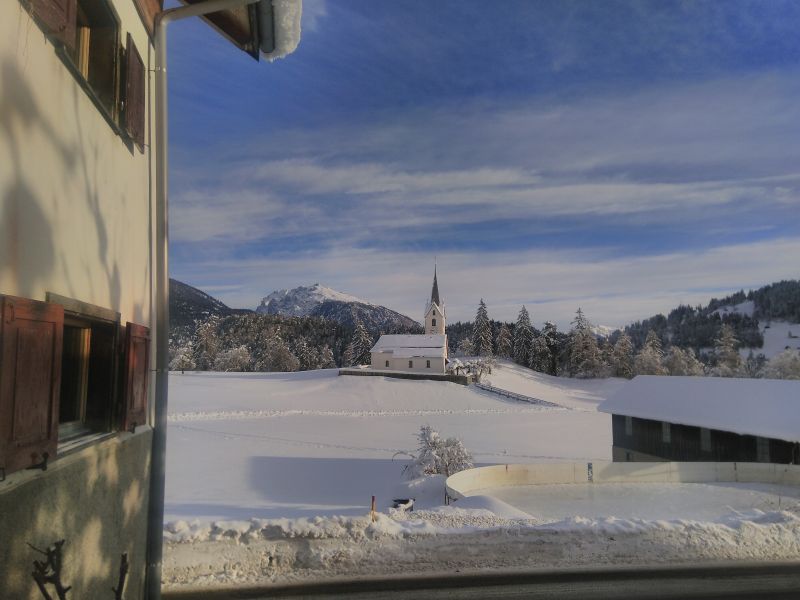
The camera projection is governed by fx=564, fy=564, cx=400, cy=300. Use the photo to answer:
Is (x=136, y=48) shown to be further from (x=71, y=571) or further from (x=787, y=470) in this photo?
(x=787, y=470)

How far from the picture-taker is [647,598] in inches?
291

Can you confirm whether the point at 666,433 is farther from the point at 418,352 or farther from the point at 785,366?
the point at 785,366

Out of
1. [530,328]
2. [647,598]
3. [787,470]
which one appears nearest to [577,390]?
[530,328]

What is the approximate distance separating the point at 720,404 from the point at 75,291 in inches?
1156

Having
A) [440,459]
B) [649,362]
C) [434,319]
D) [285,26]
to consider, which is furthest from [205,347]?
[285,26]

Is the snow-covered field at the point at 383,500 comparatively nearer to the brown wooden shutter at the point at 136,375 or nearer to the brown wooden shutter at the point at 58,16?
the brown wooden shutter at the point at 136,375

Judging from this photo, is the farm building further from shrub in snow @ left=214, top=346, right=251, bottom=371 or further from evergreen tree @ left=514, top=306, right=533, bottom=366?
shrub in snow @ left=214, top=346, right=251, bottom=371

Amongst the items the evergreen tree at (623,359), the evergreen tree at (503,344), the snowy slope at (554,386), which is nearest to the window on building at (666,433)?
the snowy slope at (554,386)

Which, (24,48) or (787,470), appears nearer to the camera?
(24,48)

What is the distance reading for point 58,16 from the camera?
11.0ft

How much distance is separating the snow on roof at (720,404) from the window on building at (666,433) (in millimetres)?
677

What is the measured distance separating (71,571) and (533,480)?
18.8m

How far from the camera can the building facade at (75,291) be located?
303cm

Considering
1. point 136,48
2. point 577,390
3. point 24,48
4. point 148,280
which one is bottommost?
point 577,390
